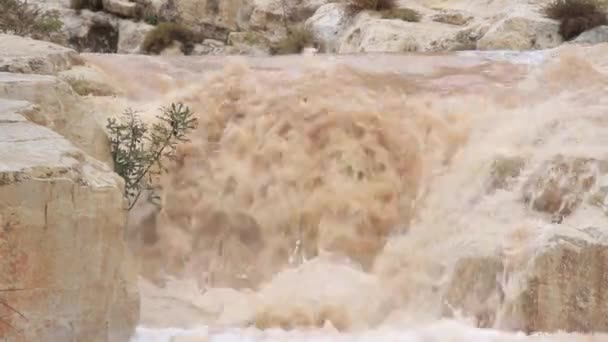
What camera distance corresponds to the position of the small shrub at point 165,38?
50.1ft

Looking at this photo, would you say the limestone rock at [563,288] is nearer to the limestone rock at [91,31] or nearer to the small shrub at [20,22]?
the small shrub at [20,22]

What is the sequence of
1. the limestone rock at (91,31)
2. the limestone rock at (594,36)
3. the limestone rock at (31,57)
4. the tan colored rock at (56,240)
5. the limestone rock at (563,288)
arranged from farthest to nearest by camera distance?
1. the limestone rock at (91,31)
2. the limestone rock at (594,36)
3. the limestone rock at (31,57)
4. the limestone rock at (563,288)
5. the tan colored rock at (56,240)

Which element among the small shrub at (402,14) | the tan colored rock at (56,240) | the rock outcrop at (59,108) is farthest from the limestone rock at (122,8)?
the tan colored rock at (56,240)

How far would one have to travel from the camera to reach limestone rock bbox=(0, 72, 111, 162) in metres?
4.05

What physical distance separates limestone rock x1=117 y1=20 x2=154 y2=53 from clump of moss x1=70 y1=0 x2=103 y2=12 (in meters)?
0.60

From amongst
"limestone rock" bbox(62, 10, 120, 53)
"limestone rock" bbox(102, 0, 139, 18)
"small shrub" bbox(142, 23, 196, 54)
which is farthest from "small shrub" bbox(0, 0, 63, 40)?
"limestone rock" bbox(102, 0, 139, 18)

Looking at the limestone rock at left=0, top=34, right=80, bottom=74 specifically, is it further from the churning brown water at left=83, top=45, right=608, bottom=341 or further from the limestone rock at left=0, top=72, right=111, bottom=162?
the limestone rock at left=0, top=72, right=111, bottom=162

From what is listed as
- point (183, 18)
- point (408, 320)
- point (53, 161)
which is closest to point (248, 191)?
point (408, 320)

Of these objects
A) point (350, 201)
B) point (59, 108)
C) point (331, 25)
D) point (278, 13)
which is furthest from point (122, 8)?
point (59, 108)

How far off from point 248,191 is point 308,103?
108cm

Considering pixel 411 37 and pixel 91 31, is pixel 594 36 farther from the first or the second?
pixel 91 31

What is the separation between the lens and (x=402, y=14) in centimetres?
1369

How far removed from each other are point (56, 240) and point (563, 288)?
224 cm

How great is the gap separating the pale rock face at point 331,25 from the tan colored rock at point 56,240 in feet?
35.3
